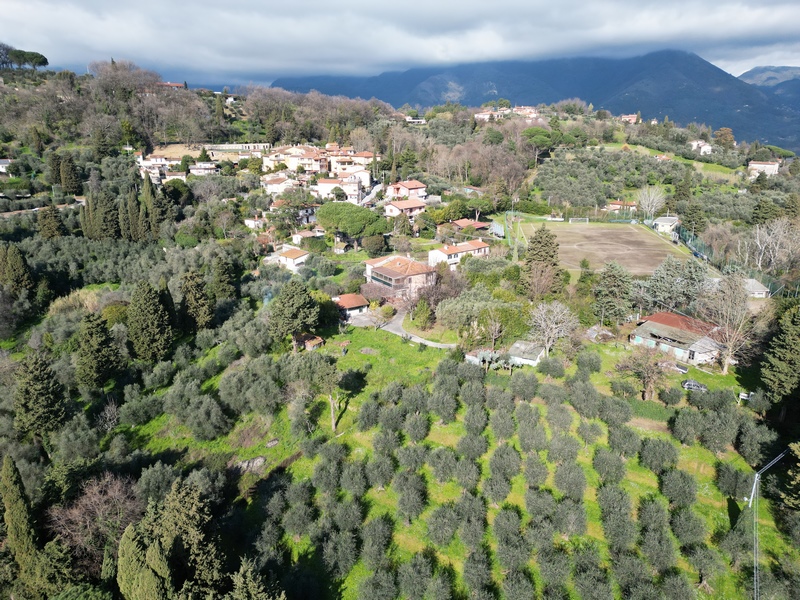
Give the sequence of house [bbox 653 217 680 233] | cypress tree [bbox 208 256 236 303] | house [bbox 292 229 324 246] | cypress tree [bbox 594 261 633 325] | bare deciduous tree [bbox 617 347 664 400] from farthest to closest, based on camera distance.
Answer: house [bbox 653 217 680 233]
house [bbox 292 229 324 246]
cypress tree [bbox 208 256 236 303]
cypress tree [bbox 594 261 633 325]
bare deciduous tree [bbox 617 347 664 400]

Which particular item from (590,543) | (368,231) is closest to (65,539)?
(590,543)

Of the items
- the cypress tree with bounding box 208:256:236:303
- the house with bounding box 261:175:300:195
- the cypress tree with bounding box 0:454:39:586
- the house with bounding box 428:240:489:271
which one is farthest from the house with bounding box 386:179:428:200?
the cypress tree with bounding box 0:454:39:586

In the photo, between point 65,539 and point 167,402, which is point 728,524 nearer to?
point 65,539

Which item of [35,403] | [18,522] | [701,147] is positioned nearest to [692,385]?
[18,522]

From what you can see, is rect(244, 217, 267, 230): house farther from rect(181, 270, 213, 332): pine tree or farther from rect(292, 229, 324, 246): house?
rect(181, 270, 213, 332): pine tree

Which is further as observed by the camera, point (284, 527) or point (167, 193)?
point (167, 193)

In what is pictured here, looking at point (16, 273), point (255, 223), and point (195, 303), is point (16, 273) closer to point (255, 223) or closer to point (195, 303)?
point (195, 303)
